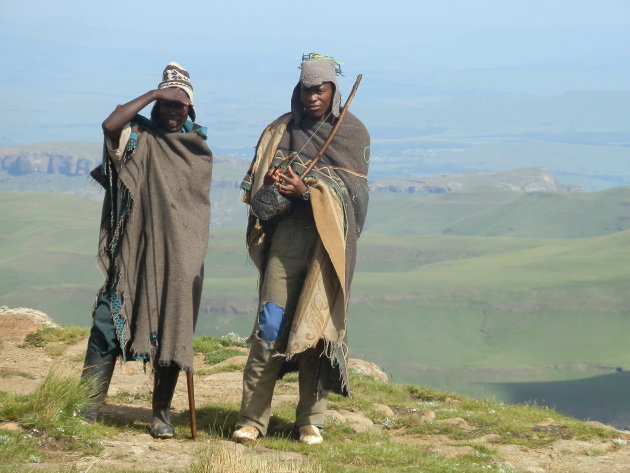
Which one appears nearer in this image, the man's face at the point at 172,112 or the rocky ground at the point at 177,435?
the rocky ground at the point at 177,435

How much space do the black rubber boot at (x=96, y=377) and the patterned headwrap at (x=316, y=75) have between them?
94.8 inches

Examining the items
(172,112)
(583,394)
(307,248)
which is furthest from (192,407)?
(583,394)

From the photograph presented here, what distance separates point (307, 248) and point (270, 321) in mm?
643

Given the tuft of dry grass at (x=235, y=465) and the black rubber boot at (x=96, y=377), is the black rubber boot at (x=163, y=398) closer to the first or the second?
the black rubber boot at (x=96, y=377)

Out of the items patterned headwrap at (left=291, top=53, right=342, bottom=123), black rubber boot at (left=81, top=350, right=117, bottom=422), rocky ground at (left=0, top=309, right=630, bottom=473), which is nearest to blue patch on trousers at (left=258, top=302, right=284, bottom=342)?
rocky ground at (left=0, top=309, right=630, bottom=473)

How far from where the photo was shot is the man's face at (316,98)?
866 centimetres

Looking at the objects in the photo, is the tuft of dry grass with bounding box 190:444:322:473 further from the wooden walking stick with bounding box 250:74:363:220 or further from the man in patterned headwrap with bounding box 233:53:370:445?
the wooden walking stick with bounding box 250:74:363:220

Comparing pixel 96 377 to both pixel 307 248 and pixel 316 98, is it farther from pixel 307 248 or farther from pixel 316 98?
pixel 316 98

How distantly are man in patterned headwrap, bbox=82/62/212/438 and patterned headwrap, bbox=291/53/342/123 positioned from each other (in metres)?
0.87

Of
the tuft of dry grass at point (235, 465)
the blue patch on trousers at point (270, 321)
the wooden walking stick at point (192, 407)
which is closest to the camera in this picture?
the tuft of dry grass at point (235, 465)

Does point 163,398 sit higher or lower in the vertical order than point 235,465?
lower

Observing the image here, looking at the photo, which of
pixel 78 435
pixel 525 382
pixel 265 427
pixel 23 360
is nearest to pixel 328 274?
pixel 265 427

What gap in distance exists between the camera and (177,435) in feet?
28.3

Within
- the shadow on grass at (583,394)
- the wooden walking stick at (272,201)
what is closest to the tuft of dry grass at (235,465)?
the wooden walking stick at (272,201)
